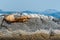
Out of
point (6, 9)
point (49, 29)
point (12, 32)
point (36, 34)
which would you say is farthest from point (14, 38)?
point (6, 9)

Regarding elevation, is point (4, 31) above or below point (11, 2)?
below

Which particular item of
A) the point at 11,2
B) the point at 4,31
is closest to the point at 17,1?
the point at 11,2

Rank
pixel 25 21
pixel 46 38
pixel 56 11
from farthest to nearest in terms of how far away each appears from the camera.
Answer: pixel 56 11 < pixel 25 21 < pixel 46 38

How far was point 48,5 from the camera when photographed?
162 cm

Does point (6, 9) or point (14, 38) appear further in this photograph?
point (6, 9)

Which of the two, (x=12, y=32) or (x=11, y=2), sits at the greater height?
(x=11, y=2)

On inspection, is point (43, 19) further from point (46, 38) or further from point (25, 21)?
point (46, 38)

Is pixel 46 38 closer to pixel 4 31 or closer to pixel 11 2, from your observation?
pixel 4 31

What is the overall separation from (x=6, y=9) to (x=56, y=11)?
611 millimetres

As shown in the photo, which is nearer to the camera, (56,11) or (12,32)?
(12,32)

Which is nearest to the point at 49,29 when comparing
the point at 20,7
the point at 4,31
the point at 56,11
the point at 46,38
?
the point at 46,38

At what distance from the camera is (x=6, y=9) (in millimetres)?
1601

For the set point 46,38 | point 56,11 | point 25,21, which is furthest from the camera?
point 56,11

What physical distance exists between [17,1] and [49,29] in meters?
0.70
